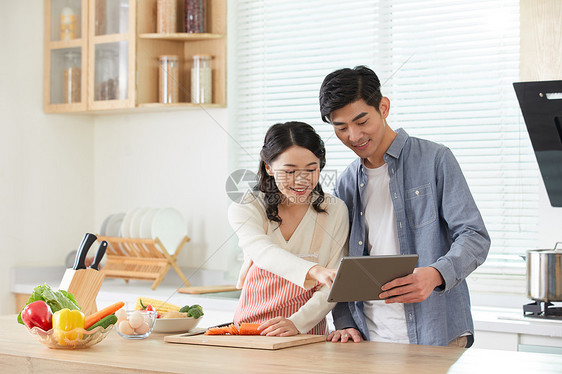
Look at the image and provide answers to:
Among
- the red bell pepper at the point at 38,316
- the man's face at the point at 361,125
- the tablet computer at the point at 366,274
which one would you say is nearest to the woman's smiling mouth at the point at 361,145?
the man's face at the point at 361,125

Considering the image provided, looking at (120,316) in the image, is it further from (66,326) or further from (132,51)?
(132,51)

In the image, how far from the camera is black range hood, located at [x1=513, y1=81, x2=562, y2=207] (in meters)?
2.47

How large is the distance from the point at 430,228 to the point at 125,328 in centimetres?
82

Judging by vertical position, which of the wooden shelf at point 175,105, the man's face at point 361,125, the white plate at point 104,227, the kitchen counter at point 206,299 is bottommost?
the kitchen counter at point 206,299

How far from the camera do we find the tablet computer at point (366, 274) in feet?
5.22

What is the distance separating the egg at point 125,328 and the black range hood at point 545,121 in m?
1.49

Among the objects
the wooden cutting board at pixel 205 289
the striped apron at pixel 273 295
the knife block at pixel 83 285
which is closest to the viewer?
the striped apron at pixel 273 295

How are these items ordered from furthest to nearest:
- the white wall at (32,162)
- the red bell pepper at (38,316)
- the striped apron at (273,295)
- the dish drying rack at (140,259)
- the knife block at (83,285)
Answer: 1. the white wall at (32,162)
2. the dish drying rack at (140,259)
3. the knife block at (83,285)
4. the striped apron at (273,295)
5. the red bell pepper at (38,316)

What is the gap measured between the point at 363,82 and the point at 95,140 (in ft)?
8.37

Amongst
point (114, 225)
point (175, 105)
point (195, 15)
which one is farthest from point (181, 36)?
point (114, 225)

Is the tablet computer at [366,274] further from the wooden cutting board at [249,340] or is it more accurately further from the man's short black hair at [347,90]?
the man's short black hair at [347,90]

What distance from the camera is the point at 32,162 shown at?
3781 millimetres

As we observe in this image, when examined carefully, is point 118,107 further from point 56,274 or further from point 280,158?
point 280,158

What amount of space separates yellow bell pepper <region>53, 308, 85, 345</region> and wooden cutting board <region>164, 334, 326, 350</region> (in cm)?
22
